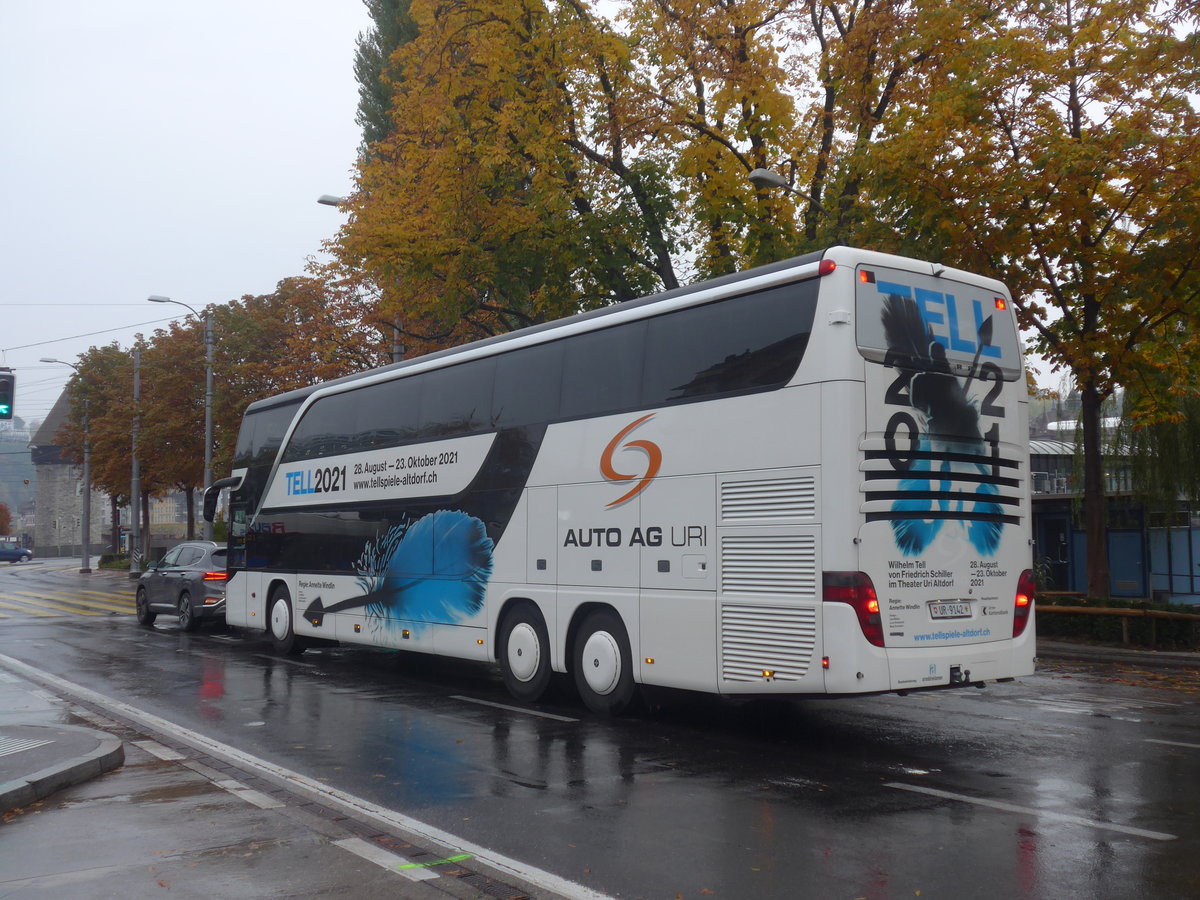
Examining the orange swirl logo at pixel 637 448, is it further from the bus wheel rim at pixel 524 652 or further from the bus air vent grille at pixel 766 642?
the bus wheel rim at pixel 524 652

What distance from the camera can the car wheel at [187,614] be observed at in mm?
23031

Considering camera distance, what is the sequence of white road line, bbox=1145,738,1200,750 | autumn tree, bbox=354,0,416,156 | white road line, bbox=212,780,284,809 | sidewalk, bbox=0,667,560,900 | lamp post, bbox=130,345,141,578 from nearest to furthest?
sidewalk, bbox=0,667,560,900
white road line, bbox=212,780,284,809
white road line, bbox=1145,738,1200,750
autumn tree, bbox=354,0,416,156
lamp post, bbox=130,345,141,578

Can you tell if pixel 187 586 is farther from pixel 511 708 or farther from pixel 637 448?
pixel 637 448

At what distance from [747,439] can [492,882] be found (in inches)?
204

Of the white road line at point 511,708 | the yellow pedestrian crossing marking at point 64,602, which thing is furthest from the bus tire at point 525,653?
the yellow pedestrian crossing marking at point 64,602

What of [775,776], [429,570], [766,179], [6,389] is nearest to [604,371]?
[429,570]

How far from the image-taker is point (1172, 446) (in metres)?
25.3

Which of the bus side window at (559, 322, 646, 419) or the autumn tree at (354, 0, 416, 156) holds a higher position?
the autumn tree at (354, 0, 416, 156)

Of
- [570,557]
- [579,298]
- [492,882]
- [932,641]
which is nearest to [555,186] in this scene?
[579,298]

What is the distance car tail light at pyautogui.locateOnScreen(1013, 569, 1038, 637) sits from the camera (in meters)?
10.5

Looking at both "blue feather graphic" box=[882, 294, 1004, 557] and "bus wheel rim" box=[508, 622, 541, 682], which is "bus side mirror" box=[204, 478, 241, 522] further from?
"blue feather graphic" box=[882, 294, 1004, 557]

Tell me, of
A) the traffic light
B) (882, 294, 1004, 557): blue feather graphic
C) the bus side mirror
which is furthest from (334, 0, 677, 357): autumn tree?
(882, 294, 1004, 557): blue feather graphic

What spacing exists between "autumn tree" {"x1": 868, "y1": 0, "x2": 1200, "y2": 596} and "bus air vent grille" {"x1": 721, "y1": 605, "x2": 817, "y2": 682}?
10292mm

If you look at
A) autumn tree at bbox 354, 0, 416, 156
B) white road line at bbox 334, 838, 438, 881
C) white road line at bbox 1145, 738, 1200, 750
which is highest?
autumn tree at bbox 354, 0, 416, 156
